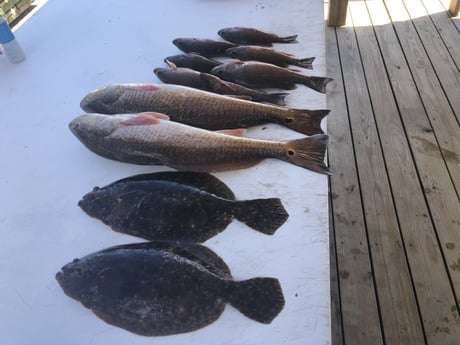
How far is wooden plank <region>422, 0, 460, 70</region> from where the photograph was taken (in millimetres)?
3221

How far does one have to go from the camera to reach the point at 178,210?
1.12m

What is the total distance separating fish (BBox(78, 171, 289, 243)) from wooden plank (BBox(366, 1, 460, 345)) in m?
1.14

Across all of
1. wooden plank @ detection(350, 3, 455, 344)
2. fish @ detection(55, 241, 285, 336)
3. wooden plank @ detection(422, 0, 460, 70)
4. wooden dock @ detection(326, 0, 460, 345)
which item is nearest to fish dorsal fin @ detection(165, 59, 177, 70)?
fish @ detection(55, 241, 285, 336)

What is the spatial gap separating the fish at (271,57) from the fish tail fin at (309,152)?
0.57 meters

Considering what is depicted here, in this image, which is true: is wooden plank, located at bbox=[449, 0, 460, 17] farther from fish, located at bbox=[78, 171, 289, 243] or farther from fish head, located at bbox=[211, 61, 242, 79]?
fish, located at bbox=[78, 171, 289, 243]

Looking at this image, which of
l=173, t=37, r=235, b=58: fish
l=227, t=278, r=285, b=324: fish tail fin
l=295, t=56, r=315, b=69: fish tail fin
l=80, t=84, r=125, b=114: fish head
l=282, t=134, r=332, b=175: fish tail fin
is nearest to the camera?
l=227, t=278, r=285, b=324: fish tail fin

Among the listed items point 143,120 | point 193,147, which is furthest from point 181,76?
point 193,147

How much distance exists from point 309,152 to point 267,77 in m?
0.47

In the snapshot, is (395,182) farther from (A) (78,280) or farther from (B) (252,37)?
(A) (78,280)

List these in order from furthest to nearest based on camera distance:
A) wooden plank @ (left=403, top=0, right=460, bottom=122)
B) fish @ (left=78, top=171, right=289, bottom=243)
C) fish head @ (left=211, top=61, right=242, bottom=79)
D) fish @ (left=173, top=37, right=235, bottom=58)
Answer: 1. wooden plank @ (left=403, top=0, right=460, bottom=122)
2. fish @ (left=173, top=37, right=235, bottom=58)
3. fish head @ (left=211, top=61, right=242, bottom=79)
4. fish @ (left=78, top=171, right=289, bottom=243)

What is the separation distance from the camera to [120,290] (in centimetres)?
98

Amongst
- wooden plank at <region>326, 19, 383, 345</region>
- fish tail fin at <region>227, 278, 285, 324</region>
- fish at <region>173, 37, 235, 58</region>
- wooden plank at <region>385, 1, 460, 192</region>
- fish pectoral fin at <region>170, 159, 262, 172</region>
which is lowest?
wooden plank at <region>326, 19, 383, 345</region>

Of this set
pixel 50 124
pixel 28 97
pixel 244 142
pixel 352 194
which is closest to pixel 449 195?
pixel 352 194

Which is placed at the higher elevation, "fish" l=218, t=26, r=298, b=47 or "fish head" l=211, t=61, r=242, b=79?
"fish" l=218, t=26, r=298, b=47
